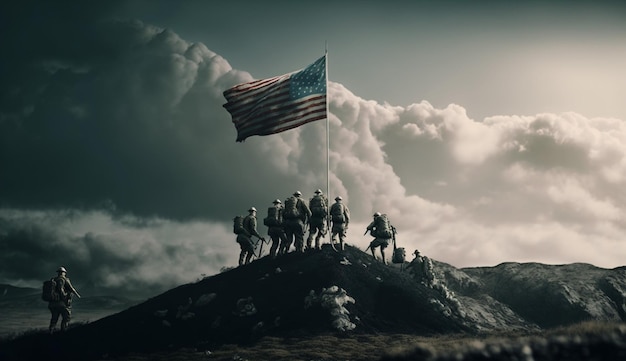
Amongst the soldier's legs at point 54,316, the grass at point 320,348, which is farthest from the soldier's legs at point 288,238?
the soldier's legs at point 54,316

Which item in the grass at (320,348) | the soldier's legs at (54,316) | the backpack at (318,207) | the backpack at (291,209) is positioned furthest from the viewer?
the backpack at (291,209)

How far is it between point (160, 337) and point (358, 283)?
967 centimetres

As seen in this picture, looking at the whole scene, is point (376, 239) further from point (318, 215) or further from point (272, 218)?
point (272, 218)

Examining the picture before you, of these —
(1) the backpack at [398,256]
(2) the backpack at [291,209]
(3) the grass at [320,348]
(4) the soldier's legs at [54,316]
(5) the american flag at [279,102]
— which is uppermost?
(5) the american flag at [279,102]

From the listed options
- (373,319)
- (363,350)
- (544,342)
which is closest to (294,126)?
(373,319)

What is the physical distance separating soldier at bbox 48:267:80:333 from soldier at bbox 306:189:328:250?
13.1 m

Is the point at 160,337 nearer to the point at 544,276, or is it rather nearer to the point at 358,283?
the point at 358,283

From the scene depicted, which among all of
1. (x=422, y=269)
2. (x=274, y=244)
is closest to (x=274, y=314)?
(x=274, y=244)

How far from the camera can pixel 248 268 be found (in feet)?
86.1

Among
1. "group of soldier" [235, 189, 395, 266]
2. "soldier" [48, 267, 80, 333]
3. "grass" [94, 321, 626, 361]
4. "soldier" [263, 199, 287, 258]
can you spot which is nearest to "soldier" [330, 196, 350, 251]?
"group of soldier" [235, 189, 395, 266]

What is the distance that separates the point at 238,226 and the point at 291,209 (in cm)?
350

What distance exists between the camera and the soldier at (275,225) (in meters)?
26.2

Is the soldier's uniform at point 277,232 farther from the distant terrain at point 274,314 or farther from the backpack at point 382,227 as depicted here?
the backpack at point 382,227

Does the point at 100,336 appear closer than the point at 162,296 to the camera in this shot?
Yes
